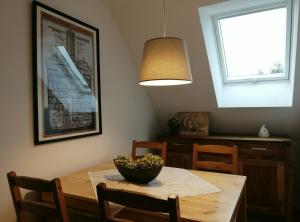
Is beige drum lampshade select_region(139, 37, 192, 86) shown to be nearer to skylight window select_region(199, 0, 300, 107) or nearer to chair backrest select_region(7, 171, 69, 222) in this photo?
chair backrest select_region(7, 171, 69, 222)

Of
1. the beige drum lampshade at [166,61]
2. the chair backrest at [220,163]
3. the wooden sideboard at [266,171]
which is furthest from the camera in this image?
the wooden sideboard at [266,171]

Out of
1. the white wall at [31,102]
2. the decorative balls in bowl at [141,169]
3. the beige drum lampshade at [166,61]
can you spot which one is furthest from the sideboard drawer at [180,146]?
the beige drum lampshade at [166,61]

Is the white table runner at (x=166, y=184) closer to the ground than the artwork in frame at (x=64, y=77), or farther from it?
closer to the ground

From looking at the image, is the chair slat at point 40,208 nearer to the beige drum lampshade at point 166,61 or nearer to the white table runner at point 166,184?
the white table runner at point 166,184

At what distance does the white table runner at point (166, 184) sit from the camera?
4.87ft

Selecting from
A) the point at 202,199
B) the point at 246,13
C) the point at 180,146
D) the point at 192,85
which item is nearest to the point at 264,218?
the point at 180,146

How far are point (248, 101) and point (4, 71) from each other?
250 cm

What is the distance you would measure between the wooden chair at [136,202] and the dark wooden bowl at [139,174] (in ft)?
1.53

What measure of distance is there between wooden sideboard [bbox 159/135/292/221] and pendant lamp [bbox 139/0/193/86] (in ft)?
5.15

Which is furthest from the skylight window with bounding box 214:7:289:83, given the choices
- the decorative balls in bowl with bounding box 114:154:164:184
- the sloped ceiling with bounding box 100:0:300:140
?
the decorative balls in bowl with bounding box 114:154:164:184

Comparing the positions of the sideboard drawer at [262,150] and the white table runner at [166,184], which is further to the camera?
the sideboard drawer at [262,150]

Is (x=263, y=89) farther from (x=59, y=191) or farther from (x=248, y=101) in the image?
(x=59, y=191)

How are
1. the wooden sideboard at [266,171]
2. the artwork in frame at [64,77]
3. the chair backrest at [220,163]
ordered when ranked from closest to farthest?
the artwork in frame at [64,77] < the chair backrest at [220,163] < the wooden sideboard at [266,171]

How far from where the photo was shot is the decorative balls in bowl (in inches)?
61.8
